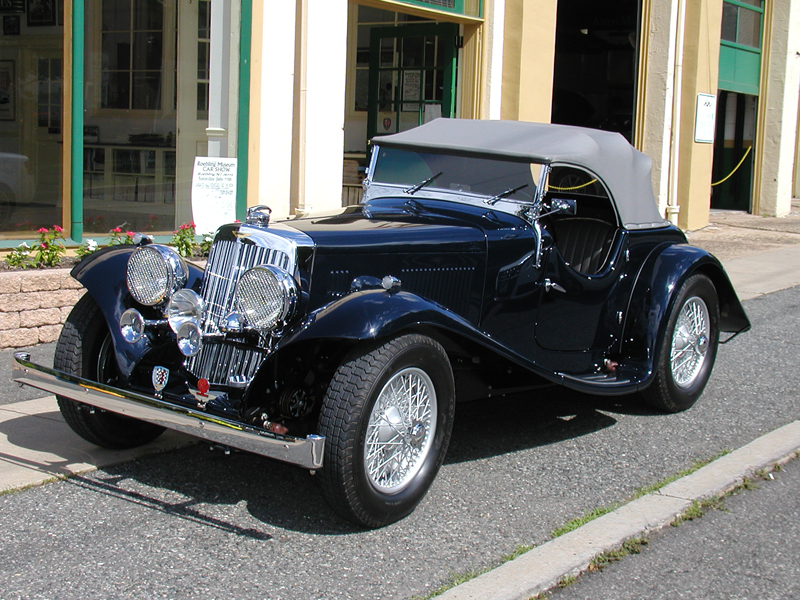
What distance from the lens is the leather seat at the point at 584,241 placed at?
530cm

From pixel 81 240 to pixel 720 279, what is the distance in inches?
196

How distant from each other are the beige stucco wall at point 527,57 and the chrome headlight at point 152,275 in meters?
7.53

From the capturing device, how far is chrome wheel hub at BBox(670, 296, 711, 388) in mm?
5371

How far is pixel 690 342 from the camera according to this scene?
5453mm

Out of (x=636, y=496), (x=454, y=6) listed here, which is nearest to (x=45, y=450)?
(x=636, y=496)

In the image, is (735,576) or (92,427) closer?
(735,576)

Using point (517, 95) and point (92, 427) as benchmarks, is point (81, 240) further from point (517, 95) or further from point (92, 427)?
point (517, 95)

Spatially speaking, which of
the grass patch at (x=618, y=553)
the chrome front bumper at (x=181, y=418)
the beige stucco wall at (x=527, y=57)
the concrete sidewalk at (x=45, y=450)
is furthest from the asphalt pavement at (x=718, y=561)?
the beige stucco wall at (x=527, y=57)

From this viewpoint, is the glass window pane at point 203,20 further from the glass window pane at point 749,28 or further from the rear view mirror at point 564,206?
the glass window pane at point 749,28

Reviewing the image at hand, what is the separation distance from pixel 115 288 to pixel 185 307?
48 centimetres

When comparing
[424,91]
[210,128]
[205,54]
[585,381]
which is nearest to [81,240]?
[210,128]

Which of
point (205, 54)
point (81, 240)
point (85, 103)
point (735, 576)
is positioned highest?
point (205, 54)

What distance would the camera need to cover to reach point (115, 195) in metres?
7.73

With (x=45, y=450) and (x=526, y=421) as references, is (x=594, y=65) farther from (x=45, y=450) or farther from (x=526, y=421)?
(x=45, y=450)
